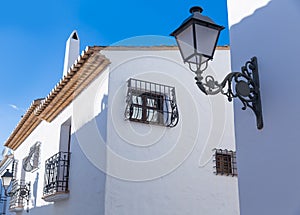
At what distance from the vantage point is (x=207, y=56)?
10.9 feet

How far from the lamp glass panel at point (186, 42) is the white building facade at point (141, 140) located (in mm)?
3680

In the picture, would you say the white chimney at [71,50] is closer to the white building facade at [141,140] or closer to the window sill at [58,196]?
the white building facade at [141,140]

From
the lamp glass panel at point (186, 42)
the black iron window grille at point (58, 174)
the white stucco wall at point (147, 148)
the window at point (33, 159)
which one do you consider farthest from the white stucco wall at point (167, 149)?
the window at point (33, 159)

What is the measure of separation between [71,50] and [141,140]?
4.98m

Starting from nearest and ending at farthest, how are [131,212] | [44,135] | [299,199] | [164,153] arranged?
[299,199] < [131,212] < [164,153] < [44,135]

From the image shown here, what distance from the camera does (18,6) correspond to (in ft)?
26.1

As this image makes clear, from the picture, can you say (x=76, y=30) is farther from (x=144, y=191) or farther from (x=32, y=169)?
(x=144, y=191)

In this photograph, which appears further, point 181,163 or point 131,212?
point 181,163

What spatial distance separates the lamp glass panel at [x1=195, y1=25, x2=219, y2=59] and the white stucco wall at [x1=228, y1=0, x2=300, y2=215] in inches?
13.4

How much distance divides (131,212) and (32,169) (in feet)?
19.5

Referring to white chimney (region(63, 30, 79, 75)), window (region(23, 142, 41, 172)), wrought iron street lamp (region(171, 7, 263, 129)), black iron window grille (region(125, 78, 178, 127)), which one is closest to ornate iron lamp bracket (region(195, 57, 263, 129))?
wrought iron street lamp (region(171, 7, 263, 129))

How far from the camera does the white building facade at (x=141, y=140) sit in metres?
6.94

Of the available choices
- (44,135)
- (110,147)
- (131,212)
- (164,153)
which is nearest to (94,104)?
(110,147)

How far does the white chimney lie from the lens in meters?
11.0
